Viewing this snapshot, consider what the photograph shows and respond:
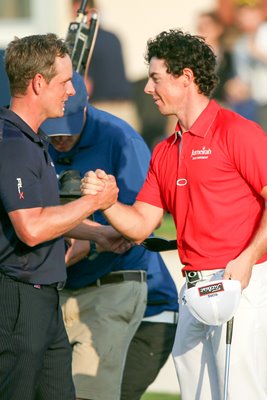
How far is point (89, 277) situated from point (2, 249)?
135 centimetres

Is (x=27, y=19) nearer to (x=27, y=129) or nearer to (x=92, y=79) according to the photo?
(x=92, y=79)

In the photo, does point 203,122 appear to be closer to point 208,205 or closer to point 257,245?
point 208,205

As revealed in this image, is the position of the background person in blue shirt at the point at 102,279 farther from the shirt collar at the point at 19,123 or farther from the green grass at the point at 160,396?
the green grass at the point at 160,396

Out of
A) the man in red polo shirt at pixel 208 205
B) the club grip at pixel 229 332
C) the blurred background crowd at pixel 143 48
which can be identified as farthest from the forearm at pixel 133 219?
the blurred background crowd at pixel 143 48

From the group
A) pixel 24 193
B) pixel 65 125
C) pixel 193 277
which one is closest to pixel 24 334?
pixel 24 193

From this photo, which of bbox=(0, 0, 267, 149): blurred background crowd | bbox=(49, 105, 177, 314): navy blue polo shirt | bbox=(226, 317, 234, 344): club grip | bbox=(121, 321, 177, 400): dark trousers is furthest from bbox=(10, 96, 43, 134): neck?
bbox=(0, 0, 267, 149): blurred background crowd

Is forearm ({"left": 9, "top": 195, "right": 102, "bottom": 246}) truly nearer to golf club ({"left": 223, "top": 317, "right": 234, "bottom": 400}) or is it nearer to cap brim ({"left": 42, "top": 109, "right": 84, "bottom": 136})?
golf club ({"left": 223, "top": 317, "right": 234, "bottom": 400})

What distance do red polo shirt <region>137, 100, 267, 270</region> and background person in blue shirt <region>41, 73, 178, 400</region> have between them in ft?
2.61

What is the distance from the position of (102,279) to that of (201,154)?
4.34ft

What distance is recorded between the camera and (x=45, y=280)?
5754 mm

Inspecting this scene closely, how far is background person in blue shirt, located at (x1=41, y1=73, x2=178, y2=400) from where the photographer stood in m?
6.83

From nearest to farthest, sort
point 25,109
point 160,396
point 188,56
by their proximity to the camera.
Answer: point 25,109 < point 188,56 < point 160,396

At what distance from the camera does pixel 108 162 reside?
6.90 m

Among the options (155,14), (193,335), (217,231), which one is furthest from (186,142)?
(155,14)
